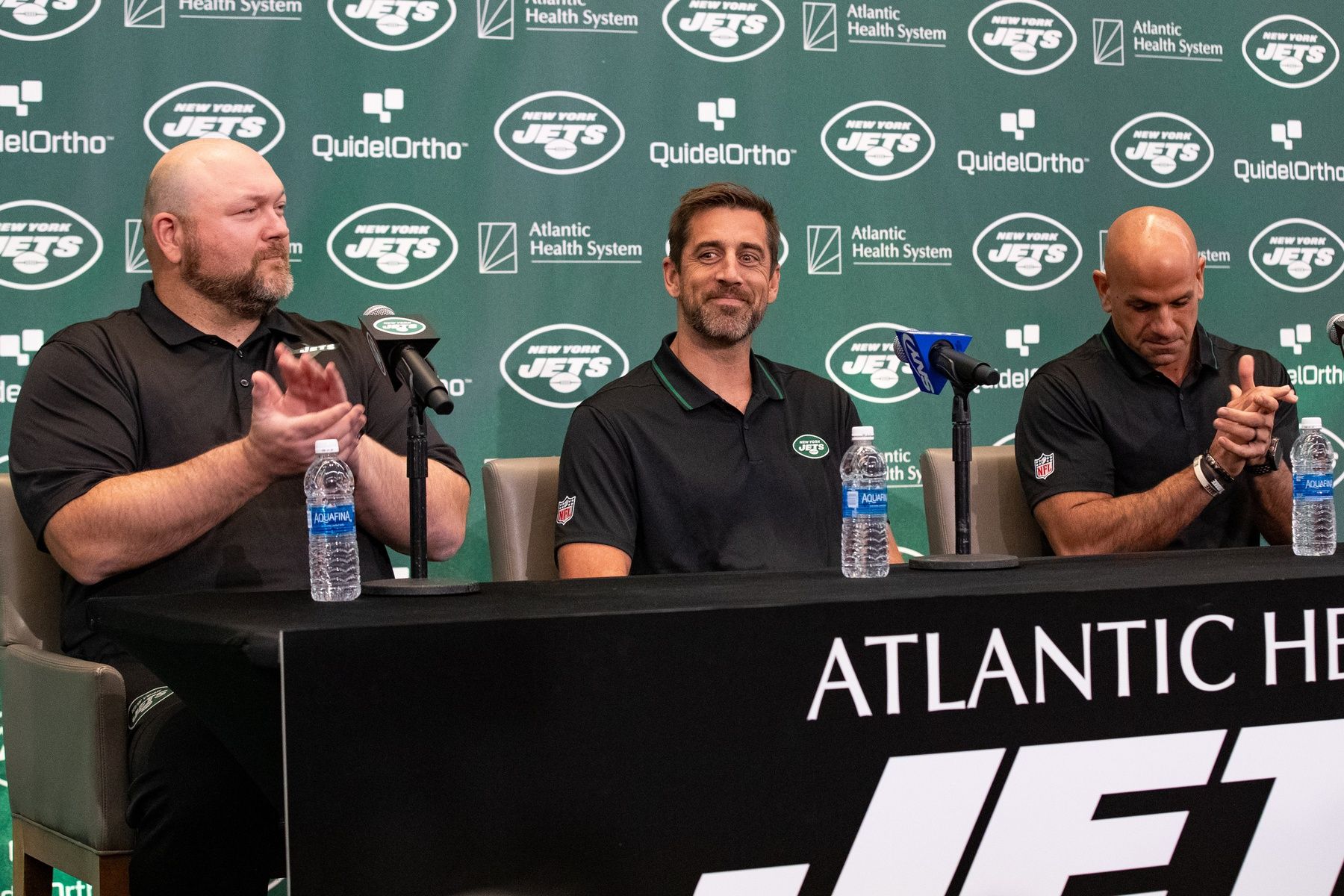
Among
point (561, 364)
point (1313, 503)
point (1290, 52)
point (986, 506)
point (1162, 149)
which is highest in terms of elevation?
point (1290, 52)

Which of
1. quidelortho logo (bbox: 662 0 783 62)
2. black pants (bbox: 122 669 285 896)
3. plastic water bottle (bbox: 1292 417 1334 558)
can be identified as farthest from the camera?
quidelortho logo (bbox: 662 0 783 62)

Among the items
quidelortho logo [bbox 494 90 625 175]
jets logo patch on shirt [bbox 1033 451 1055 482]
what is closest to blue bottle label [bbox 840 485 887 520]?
jets logo patch on shirt [bbox 1033 451 1055 482]

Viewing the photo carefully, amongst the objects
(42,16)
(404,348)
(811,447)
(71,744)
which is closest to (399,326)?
(404,348)

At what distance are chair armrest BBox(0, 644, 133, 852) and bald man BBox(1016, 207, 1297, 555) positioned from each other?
195cm

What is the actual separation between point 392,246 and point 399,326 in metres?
1.44

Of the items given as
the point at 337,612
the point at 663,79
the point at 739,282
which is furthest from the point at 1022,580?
the point at 663,79

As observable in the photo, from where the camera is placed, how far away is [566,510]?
9.09ft

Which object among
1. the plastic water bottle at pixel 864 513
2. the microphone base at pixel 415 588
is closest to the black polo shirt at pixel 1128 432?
the plastic water bottle at pixel 864 513

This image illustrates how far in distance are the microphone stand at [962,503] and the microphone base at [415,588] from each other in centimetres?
72

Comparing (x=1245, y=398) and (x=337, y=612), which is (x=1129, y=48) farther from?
(x=337, y=612)

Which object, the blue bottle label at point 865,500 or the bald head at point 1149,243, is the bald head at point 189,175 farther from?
the bald head at point 1149,243

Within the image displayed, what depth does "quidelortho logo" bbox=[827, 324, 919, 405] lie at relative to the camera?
11.8 feet

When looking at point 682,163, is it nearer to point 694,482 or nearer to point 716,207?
point 716,207

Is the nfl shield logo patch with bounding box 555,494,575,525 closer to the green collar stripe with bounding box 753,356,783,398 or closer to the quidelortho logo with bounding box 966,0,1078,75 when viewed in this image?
the green collar stripe with bounding box 753,356,783,398
